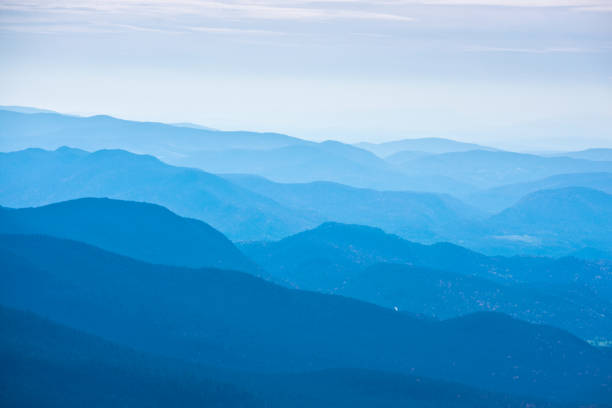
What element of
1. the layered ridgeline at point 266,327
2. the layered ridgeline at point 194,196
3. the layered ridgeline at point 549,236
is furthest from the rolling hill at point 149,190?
the layered ridgeline at point 266,327

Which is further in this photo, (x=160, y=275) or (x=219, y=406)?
(x=160, y=275)

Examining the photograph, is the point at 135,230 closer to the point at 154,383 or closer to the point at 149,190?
the point at 154,383

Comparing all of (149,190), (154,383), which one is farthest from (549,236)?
(154,383)

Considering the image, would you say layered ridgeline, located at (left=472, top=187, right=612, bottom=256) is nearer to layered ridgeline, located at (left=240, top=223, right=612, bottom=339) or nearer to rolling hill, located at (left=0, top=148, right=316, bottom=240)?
rolling hill, located at (left=0, top=148, right=316, bottom=240)

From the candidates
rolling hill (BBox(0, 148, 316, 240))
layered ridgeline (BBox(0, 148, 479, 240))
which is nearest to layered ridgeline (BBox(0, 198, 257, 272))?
rolling hill (BBox(0, 148, 316, 240))

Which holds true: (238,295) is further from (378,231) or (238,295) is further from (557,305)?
(378,231)

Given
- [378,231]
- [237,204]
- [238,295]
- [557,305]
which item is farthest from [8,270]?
[237,204]
